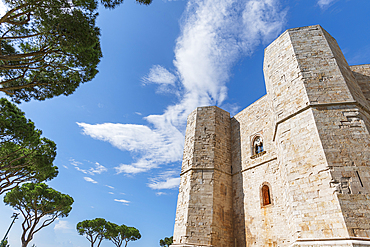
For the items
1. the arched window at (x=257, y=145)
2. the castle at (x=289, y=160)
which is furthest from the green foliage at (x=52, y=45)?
the arched window at (x=257, y=145)

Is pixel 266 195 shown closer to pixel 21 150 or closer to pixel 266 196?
pixel 266 196

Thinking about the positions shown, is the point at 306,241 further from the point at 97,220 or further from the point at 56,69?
the point at 97,220

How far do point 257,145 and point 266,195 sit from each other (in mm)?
2664

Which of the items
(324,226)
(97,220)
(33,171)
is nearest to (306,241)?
(324,226)

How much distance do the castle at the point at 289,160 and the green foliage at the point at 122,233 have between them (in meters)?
23.2

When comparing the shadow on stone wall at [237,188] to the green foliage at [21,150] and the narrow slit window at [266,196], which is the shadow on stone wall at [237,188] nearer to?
the narrow slit window at [266,196]

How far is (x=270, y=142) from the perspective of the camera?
951cm

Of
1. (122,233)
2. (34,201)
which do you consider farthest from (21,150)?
(122,233)

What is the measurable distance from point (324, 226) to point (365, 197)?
4.05ft

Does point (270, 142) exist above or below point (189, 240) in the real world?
above

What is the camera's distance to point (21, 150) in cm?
1104

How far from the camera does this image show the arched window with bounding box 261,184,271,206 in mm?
8776

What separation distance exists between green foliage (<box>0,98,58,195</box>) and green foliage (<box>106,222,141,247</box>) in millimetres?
19451

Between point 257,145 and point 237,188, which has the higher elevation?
point 257,145
